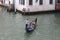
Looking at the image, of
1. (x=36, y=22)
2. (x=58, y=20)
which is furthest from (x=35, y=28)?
(x=58, y=20)

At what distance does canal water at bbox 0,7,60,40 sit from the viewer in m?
25.7

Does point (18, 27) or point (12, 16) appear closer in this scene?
point (18, 27)

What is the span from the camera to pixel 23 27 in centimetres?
2758

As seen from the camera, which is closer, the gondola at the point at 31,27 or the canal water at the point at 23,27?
the canal water at the point at 23,27

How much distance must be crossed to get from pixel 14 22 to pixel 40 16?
3197 millimetres

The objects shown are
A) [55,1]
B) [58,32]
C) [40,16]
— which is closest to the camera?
[58,32]

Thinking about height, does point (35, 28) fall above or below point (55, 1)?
below

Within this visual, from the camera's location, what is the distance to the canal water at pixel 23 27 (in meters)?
25.7

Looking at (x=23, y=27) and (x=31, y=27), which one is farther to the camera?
(x=23, y=27)

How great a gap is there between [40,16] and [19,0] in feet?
10.5

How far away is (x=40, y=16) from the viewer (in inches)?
1225

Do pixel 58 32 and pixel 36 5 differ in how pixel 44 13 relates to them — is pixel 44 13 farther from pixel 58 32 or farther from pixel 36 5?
pixel 58 32

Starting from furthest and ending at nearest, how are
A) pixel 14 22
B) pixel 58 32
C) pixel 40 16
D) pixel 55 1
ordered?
pixel 55 1 < pixel 40 16 < pixel 14 22 < pixel 58 32

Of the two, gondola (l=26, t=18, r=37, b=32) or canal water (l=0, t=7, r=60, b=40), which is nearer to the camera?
canal water (l=0, t=7, r=60, b=40)
